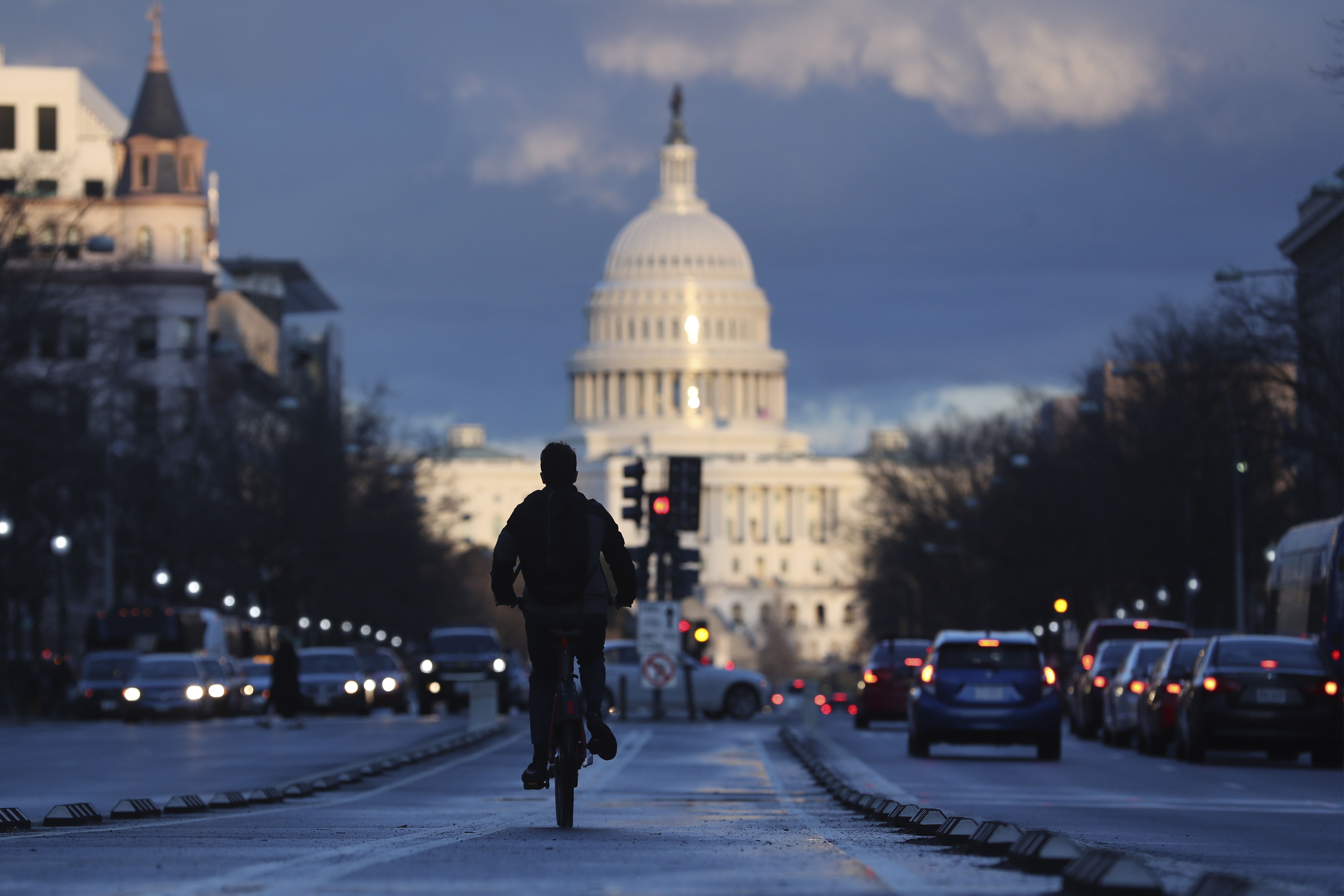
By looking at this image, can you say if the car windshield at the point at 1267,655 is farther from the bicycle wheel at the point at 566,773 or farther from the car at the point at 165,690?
the car at the point at 165,690

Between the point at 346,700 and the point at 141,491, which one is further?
the point at 141,491

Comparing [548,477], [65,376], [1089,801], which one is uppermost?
[65,376]

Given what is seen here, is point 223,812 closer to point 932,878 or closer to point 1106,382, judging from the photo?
point 932,878

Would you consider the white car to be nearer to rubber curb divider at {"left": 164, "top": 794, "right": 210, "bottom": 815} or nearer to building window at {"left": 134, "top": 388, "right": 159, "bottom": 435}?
building window at {"left": 134, "top": 388, "right": 159, "bottom": 435}

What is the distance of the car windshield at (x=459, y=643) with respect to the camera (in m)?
55.1

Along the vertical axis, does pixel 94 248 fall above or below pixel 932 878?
above

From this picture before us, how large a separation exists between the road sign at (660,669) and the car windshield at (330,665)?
14.9m

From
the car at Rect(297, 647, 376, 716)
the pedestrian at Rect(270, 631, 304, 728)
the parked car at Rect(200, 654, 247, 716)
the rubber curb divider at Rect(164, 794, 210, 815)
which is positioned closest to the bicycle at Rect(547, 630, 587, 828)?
the rubber curb divider at Rect(164, 794, 210, 815)

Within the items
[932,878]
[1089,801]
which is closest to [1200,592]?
[1089,801]

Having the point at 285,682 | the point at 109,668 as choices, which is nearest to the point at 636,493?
the point at 285,682

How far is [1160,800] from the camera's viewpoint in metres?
20.6

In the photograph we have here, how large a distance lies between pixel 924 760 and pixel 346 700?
2460 centimetres

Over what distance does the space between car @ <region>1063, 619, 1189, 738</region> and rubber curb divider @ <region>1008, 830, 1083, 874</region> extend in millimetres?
29319

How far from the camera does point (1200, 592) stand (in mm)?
71250
